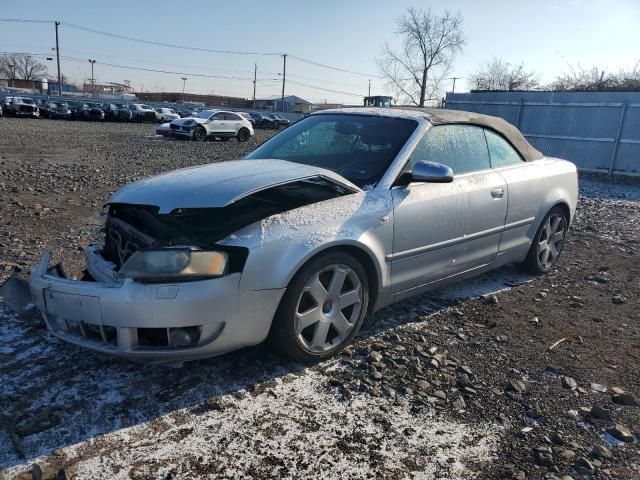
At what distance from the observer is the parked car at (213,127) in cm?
2286

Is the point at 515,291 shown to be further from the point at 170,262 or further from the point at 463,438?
the point at 170,262

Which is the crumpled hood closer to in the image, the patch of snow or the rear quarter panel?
the patch of snow

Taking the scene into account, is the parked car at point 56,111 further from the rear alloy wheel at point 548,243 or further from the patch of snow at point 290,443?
the patch of snow at point 290,443

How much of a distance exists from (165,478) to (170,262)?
98 cm

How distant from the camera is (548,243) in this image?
4.88 meters

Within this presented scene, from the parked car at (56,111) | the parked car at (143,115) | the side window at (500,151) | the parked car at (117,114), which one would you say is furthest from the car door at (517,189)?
the parked car at (143,115)

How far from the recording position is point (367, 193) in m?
3.17

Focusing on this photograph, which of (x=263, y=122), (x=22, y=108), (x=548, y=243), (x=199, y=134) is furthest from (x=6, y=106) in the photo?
(x=548, y=243)

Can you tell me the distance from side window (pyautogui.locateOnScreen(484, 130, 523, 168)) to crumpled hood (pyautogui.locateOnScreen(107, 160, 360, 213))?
66.3 inches

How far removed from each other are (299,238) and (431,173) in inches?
41.9

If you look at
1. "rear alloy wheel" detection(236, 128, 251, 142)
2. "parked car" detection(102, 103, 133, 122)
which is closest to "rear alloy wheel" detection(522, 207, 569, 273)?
"rear alloy wheel" detection(236, 128, 251, 142)

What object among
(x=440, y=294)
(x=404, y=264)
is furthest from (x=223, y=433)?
(x=440, y=294)

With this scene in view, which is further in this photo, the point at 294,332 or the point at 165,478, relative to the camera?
the point at 294,332

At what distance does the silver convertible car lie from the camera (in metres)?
2.49
